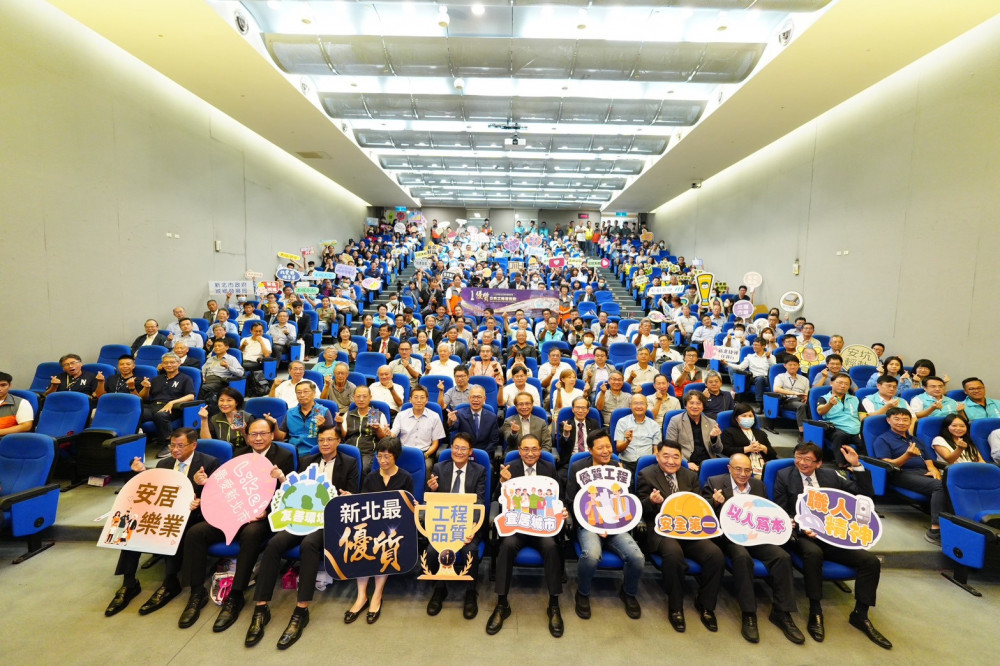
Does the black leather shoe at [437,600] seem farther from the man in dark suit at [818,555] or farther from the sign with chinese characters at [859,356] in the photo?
the sign with chinese characters at [859,356]

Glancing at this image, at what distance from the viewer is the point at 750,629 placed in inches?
95.7

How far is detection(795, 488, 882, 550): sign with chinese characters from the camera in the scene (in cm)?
251

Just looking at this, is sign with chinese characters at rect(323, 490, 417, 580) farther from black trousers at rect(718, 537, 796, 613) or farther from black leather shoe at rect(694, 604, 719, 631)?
black trousers at rect(718, 537, 796, 613)

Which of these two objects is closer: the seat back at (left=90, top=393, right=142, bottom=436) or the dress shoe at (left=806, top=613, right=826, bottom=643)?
the dress shoe at (left=806, top=613, right=826, bottom=643)

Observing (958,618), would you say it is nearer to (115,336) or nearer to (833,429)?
(833,429)

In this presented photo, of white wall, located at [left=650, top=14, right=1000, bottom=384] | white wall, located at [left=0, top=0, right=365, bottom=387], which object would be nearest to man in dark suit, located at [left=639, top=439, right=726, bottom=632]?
white wall, located at [left=650, top=14, right=1000, bottom=384]

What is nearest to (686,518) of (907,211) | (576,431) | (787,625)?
(787,625)

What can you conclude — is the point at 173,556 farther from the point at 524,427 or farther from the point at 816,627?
the point at 816,627

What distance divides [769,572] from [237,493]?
3.33m

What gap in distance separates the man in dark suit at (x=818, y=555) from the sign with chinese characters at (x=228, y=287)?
924 centimetres

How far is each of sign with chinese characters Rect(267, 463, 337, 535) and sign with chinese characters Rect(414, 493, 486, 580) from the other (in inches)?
24.1

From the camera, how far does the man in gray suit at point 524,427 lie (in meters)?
3.50

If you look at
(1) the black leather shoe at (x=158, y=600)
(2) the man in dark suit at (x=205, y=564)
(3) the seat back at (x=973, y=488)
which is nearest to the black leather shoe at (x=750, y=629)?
(3) the seat back at (x=973, y=488)

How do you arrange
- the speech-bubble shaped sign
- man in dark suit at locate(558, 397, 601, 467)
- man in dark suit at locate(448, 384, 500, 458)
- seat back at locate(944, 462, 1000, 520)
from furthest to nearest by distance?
the speech-bubble shaped sign, man in dark suit at locate(448, 384, 500, 458), man in dark suit at locate(558, 397, 601, 467), seat back at locate(944, 462, 1000, 520)
